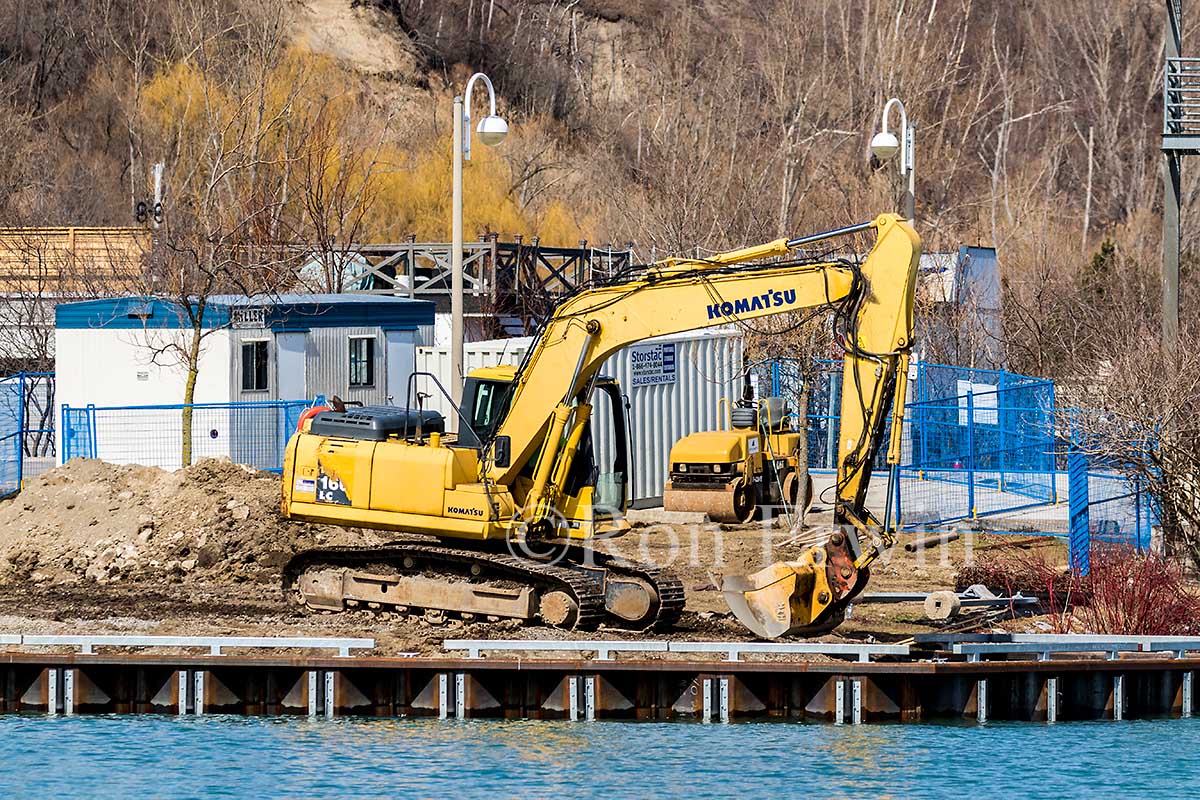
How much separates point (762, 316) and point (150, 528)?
958 cm

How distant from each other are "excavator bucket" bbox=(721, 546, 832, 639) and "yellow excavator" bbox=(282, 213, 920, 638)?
0.7 inches

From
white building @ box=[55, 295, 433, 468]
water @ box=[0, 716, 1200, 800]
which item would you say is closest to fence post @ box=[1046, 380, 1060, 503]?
water @ box=[0, 716, 1200, 800]

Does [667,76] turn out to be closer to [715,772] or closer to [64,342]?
[64,342]

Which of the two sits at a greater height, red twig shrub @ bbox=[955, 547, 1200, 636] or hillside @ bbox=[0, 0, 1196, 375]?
hillside @ bbox=[0, 0, 1196, 375]

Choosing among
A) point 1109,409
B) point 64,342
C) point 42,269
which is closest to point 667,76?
point 42,269

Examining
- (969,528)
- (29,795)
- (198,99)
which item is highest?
(198,99)

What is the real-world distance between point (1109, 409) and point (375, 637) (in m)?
8.93

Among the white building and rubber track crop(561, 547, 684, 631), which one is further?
the white building

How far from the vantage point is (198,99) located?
53.5 m

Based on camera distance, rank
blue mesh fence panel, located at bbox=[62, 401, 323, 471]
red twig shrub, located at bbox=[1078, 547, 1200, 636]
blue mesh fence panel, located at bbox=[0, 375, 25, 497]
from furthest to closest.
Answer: blue mesh fence panel, located at bbox=[0, 375, 25, 497] < blue mesh fence panel, located at bbox=[62, 401, 323, 471] < red twig shrub, located at bbox=[1078, 547, 1200, 636]

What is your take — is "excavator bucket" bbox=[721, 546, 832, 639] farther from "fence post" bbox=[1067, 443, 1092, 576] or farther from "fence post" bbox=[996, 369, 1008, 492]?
"fence post" bbox=[996, 369, 1008, 492]

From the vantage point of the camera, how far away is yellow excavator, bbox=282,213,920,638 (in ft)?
55.2

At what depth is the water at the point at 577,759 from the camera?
14883 mm

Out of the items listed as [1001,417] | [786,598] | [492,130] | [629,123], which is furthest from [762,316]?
[629,123]
